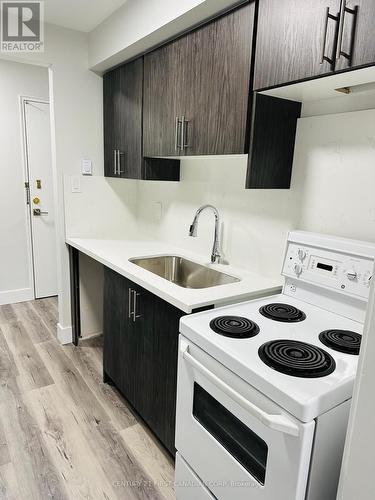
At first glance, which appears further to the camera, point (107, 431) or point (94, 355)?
point (94, 355)

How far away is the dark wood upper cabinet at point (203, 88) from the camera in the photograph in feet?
4.69

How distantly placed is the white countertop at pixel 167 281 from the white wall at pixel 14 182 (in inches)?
47.7

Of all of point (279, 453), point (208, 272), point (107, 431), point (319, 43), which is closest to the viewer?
point (279, 453)

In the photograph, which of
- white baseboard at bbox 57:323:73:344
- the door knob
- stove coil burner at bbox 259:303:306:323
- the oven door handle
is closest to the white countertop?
stove coil burner at bbox 259:303:306:323

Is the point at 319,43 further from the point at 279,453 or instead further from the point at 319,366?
the point at 279,453

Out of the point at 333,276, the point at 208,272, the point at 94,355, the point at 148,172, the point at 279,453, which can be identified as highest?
the point at 148,172

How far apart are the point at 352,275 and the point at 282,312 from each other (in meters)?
0.30

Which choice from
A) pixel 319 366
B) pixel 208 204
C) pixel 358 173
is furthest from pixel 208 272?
pixel 319 366

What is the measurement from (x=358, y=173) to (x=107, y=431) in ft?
5.92

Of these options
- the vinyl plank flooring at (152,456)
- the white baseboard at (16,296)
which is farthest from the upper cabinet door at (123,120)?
the white baseboard at (16,296)

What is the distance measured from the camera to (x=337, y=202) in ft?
4.79

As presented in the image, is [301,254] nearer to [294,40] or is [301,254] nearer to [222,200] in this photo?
[222,200]

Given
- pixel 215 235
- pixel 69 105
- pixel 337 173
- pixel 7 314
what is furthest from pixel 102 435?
pixel 69 105

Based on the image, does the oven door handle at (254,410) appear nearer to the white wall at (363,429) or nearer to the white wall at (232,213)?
the white wall at (363,429)
